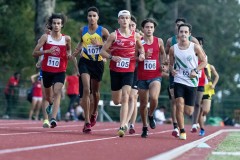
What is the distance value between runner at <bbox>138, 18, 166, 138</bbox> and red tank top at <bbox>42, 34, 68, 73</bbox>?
1.82 metres

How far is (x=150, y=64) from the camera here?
17.7m

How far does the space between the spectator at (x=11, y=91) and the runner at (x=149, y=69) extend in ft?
65.1

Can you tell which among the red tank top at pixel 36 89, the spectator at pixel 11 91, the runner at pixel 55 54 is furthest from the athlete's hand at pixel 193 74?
the spectator at pixel 11 91

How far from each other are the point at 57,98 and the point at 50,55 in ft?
2.86

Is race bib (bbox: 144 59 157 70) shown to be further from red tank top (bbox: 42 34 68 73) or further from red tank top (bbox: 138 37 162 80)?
red tank top (bbox: 42 34 68 73)

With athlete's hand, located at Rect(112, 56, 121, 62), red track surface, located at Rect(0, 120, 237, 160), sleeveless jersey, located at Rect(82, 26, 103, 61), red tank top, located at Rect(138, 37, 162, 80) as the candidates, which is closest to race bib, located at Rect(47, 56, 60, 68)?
sleeveless jersey, located at Rect(82, 26, 103, 61)

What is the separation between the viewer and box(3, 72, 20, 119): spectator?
37188 millimetres

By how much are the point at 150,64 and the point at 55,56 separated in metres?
2.18

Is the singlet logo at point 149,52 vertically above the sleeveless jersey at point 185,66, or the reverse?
the singlet logo at point 149,52

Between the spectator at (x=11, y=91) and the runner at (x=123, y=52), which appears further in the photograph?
the spectator at (x=11, y=91)

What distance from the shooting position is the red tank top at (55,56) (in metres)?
18.7

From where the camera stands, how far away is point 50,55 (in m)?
18.8

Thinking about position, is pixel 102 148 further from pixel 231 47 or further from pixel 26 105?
pixel 231 47

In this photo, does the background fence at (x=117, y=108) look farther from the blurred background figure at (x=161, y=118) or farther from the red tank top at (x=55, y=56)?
the red tank top at (x=55, y=56)
